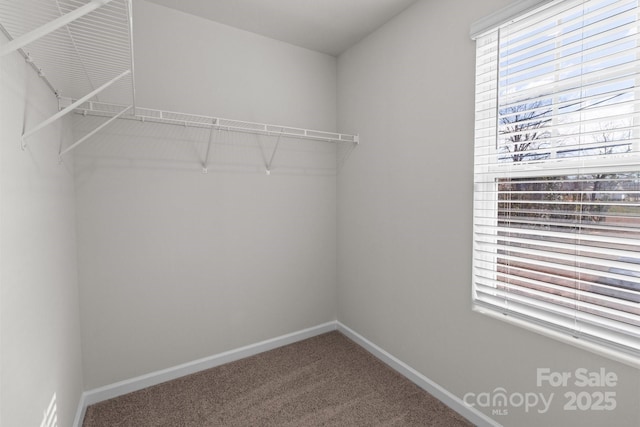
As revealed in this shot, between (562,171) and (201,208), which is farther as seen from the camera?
(201,208)

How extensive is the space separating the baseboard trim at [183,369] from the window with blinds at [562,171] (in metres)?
1.52

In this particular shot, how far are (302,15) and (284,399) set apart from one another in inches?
99.7

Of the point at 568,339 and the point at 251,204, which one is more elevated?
the point at 251,204

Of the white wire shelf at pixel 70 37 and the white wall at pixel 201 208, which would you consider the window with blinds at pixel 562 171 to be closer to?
the white wall at pixel 201 208

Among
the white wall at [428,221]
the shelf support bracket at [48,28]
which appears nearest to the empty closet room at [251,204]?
the white wall at [428,221]

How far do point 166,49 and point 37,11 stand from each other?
117cm

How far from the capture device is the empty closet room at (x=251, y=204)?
4.04ft

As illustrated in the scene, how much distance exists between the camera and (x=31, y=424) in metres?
1.03

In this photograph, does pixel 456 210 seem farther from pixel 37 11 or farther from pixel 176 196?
pixel 37 11

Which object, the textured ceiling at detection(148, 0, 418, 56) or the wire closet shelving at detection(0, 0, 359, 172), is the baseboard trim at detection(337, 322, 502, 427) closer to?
the wire closet shelving at detection(0, 0, 359, 172)

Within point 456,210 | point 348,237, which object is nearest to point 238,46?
point 348,237

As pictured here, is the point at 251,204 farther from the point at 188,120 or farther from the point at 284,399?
the point at 284,399

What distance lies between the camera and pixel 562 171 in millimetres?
1363

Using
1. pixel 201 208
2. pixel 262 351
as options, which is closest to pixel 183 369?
pixel 262 351
